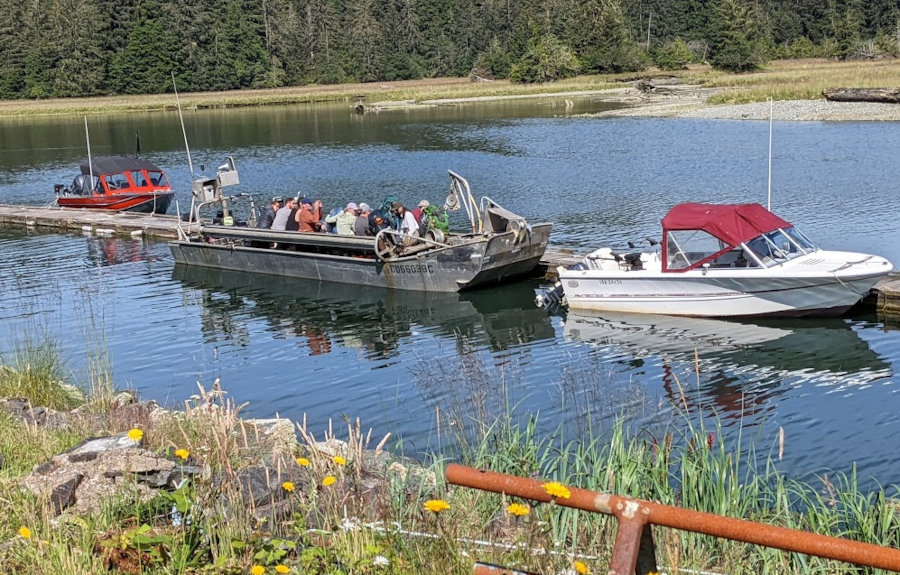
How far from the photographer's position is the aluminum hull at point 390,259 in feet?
74.2

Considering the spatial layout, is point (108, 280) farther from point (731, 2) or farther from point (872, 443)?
point (731, 2)

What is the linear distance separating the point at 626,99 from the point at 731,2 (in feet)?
125

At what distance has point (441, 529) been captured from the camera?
6000mm

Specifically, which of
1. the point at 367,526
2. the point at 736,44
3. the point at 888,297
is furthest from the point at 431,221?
the point at 736,44

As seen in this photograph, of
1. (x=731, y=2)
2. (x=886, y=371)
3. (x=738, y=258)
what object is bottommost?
(x=886, y=371)

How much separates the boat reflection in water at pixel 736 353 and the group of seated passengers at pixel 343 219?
488 cm

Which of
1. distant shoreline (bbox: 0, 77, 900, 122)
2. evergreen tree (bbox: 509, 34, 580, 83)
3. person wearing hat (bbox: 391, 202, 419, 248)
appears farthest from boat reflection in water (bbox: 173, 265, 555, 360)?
evergreen tree (bbox: 509, 34, 580, 83)

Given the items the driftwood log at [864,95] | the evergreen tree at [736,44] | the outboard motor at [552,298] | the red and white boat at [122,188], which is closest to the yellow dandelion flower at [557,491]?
the outboard motor at [552,298]

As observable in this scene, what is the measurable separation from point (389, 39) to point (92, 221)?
3971 inches

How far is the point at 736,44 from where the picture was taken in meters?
110

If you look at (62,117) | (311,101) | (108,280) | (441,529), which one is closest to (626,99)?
(311,101)

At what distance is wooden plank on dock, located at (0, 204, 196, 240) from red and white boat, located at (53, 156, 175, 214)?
1.79ft

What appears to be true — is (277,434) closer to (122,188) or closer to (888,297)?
(888,297)

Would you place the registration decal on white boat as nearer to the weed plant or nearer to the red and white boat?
the weed plant
